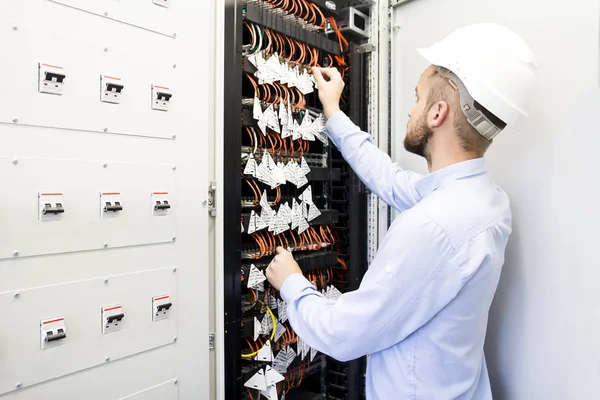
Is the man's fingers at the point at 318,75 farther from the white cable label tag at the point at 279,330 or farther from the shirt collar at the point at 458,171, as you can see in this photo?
the white cable label tag at the point at 279,330

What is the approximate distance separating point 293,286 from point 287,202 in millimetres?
436

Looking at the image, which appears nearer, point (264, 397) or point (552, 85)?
point (552, 85)

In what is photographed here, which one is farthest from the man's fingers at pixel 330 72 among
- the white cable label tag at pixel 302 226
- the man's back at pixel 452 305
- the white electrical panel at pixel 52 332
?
the white electrical panel at pixel 52 332

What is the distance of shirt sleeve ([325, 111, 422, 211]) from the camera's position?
4.73 feet

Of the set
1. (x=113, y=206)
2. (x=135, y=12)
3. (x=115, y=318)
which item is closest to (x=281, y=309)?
(x=115, y=318)

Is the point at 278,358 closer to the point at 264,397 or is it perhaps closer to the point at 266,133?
the point at 264,397

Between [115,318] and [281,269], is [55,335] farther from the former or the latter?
[281,269]

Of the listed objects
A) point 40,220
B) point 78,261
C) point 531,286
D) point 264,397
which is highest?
point 40,220

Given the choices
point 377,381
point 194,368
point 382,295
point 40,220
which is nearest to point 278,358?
point 194,368

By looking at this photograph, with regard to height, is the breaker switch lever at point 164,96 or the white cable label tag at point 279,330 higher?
the breaker switch lever at point 164,96

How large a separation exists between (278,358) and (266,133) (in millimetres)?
848

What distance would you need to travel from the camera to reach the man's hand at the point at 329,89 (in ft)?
5.00

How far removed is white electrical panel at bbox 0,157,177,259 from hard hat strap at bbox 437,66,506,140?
84cm

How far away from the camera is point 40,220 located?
923 mm
